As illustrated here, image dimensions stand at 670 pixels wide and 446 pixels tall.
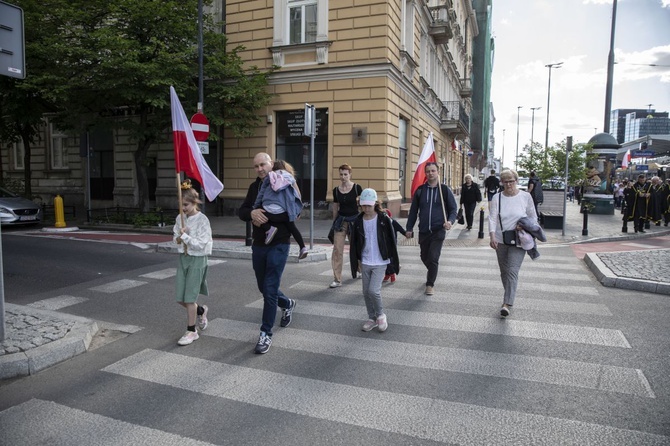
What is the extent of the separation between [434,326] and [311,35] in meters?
15.1

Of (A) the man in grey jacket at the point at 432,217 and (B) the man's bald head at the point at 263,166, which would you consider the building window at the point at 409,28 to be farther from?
(B) the man's bald head at the point at 263,166

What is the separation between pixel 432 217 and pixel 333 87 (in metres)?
11.5

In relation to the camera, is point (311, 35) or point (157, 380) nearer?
point (157, 380)

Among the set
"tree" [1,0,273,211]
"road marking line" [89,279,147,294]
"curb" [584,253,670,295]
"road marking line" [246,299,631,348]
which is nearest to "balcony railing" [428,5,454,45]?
"tree" [1,0,273,211]

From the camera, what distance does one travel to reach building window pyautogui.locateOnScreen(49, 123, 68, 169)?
82.3 feet

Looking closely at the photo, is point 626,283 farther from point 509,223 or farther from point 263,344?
point 263,344

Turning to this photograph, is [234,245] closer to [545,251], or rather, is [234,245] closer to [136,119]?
[545,251]

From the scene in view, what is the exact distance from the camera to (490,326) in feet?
18.1

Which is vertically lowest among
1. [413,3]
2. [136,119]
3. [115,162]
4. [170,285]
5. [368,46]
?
[170,285]

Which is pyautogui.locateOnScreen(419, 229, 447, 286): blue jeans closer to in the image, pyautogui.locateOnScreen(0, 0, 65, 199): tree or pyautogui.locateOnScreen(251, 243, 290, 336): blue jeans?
pyautogui.locateOnScreen(251, 243, 290, 336): blue jeans

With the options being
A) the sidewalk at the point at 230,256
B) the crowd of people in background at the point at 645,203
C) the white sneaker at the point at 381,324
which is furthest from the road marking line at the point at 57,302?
the crowd of people in background at the point at 645,203

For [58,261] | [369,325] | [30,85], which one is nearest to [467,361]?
[369,325]

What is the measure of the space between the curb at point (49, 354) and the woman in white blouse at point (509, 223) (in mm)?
4739

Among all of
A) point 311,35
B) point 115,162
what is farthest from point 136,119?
point 311,35
